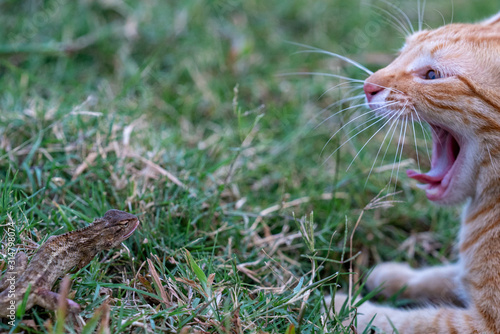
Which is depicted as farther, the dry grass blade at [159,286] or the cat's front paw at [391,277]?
the cat's front paw at [391,277]

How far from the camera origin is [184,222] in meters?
2.18

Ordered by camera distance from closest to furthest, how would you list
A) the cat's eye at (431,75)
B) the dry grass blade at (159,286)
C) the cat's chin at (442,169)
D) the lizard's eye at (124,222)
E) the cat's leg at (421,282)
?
the dry grass blade at (159,286)
the lizard's eye at (124,222)
the cat's eye at (431,75)
the cat's chin at (442,169)
the cat's leg at (421,282)

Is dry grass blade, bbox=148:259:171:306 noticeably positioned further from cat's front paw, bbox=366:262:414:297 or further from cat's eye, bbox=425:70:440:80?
cat's eye, bbox=425:70:440:80

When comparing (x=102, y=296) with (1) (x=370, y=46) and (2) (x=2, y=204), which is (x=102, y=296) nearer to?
(2) (x=2, y=204)

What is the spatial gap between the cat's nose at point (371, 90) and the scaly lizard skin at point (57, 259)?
3.66 ft

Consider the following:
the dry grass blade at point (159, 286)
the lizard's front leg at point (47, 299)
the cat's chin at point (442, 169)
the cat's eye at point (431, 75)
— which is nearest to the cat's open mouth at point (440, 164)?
the cat's chin at point (442, 169)

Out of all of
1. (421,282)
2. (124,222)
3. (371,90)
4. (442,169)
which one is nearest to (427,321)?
(421,282)

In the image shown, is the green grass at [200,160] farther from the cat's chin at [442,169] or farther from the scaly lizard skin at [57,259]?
the cat's chin at [442,169]

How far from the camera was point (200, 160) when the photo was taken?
102 inches

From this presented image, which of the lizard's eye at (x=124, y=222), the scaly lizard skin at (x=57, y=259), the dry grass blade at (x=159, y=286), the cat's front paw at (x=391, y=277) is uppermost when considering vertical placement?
the lizard's eye at (x=124, y=222)

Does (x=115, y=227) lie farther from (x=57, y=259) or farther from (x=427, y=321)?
(x=427, y=321)

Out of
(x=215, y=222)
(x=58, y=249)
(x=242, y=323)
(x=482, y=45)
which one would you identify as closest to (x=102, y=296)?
(x=58, y=249)

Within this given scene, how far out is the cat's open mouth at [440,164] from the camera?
211 centimetres

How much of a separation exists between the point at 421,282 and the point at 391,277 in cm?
14
